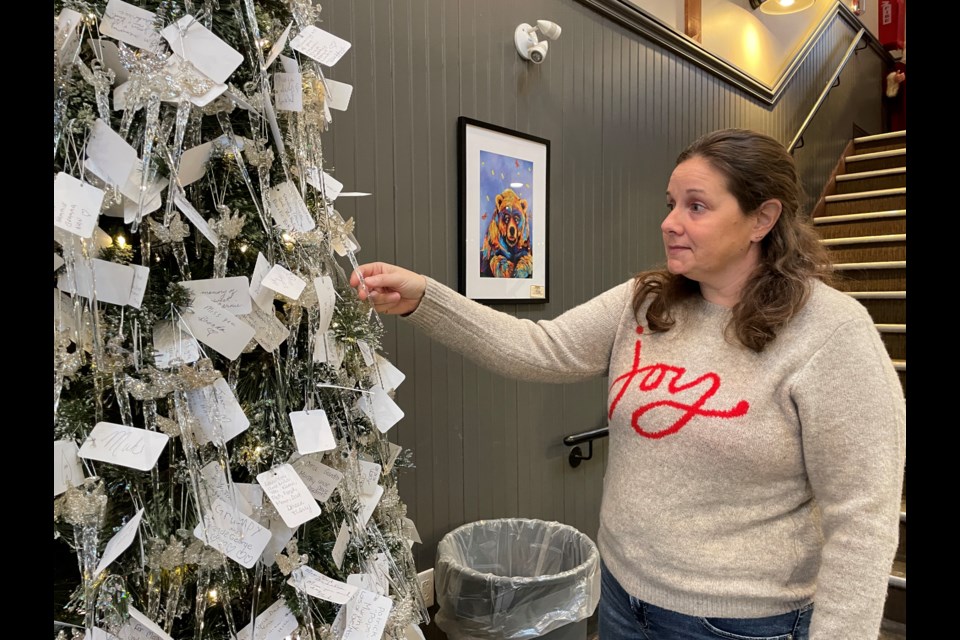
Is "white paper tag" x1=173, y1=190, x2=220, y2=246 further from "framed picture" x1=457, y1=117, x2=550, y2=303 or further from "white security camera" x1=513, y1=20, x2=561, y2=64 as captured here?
"white security camera" x1=513, y1=20, x2=561, y2=64

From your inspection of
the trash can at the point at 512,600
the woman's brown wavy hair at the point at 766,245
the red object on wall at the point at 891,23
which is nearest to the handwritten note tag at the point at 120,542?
the woman's brown wavy hair at the point at 766,245

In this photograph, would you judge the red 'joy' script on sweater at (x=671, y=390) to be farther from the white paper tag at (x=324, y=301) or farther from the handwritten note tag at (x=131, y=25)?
the handwritten note tag at (x=131, y=25)

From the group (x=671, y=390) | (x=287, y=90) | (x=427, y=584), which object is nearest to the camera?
(x=287, y=90)

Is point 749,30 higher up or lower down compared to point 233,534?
higher up

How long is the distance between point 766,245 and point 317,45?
89 cm

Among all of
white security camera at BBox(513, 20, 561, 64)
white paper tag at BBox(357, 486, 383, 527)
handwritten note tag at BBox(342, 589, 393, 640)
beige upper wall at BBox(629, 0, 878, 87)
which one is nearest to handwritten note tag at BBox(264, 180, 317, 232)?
white paper tag at BBox(357, 486, 383, 527)

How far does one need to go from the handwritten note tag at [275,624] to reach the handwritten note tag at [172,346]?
0.36 metres

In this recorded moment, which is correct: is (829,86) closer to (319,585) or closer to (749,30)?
(749,30)

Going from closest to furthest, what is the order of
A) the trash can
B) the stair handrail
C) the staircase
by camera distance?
the trash can
the staircase
the stair handrail

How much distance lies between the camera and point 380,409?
0.99m

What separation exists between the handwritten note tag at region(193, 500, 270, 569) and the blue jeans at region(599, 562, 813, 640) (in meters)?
0.72

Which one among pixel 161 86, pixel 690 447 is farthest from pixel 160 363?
pixel 690 447

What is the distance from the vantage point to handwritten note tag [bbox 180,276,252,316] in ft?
2.53

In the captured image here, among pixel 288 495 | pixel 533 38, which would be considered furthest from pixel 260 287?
pixel 533 38
